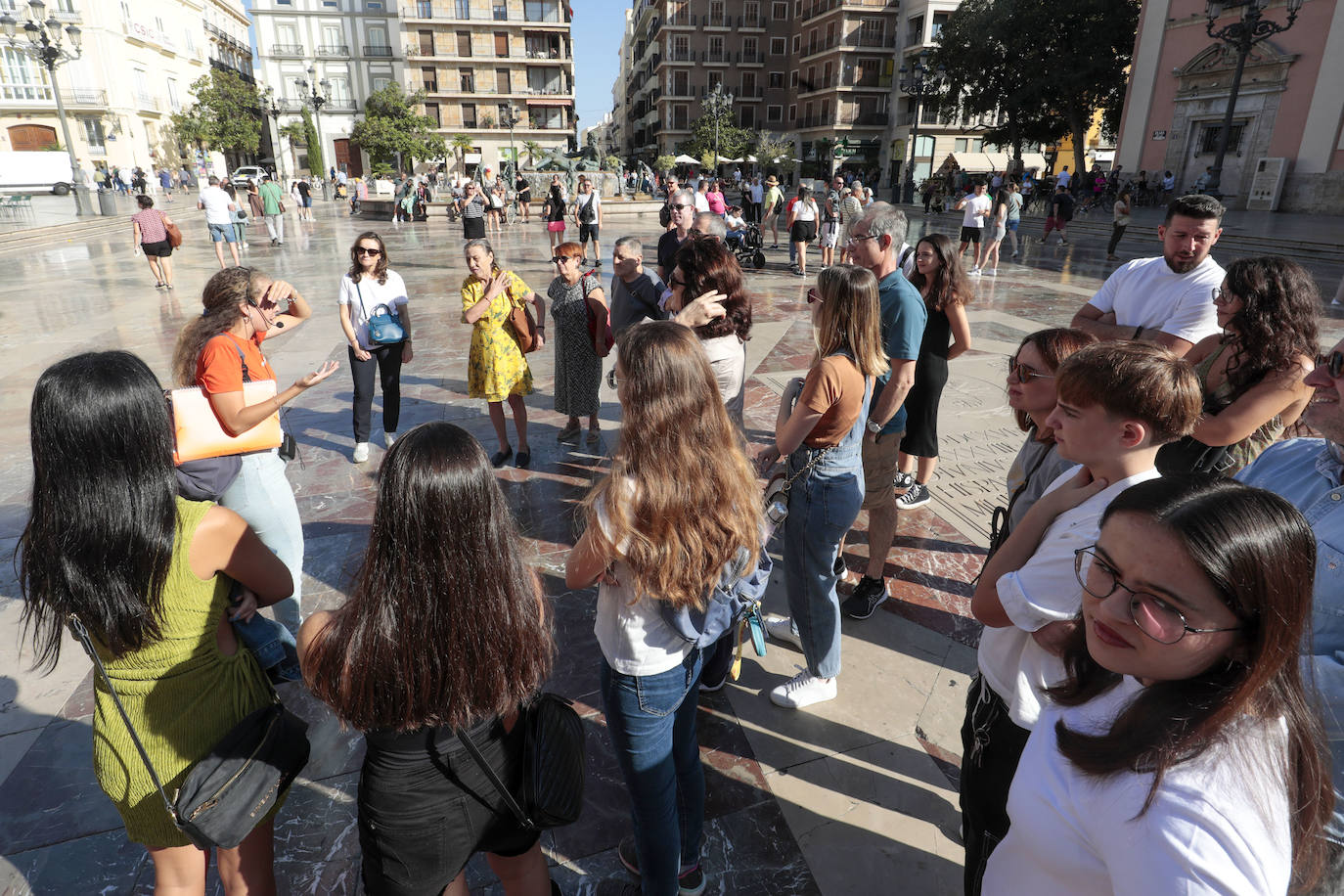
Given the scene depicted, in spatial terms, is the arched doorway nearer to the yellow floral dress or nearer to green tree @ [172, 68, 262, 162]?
green tree @ [172, 68, 262, 162]

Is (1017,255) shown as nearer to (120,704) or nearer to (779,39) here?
(120,704)

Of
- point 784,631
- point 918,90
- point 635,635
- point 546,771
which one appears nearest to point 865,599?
point 784,631

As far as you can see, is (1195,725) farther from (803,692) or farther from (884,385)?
(884,385)

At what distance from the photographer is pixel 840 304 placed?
254cm

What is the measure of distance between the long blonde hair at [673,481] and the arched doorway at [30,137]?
56.7m

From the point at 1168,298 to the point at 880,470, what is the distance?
169 centimetres

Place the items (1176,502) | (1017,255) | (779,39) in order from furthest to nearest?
1. (779,39)
2. (1017,255)
3. (1176,502)

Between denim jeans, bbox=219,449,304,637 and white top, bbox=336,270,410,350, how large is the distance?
220 cm

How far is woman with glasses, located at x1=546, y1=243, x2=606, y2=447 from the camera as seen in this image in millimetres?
5176

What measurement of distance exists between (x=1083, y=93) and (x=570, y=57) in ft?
119

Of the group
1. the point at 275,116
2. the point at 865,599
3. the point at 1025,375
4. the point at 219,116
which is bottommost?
the point at 865,599

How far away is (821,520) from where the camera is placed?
268 centimetres

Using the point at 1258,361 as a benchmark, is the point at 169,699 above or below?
below

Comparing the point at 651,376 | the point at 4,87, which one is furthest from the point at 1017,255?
the point at 4,87
